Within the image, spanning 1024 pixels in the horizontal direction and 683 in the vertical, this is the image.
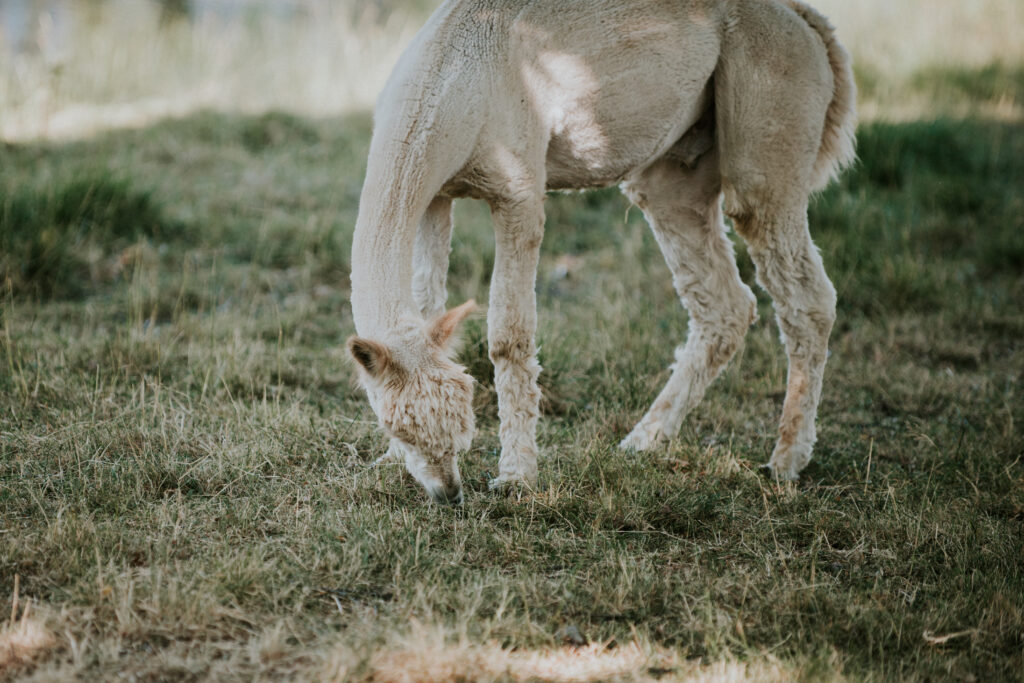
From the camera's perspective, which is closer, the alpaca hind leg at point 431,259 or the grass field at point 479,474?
the grass field at point 479,474

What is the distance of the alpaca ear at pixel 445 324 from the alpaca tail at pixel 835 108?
2.28 meters

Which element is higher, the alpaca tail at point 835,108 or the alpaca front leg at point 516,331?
the alpaca tail at point 835,108

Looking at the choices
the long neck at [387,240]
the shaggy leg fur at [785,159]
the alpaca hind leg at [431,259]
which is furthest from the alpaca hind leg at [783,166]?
the long neck at [387,240]

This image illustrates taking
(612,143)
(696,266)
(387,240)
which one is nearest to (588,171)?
(612,143)

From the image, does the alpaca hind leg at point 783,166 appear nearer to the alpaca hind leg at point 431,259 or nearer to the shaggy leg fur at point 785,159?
the shaggy leg fur at point 785,159

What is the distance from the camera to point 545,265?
22.5 ft

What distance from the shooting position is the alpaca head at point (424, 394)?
3146 millimetres

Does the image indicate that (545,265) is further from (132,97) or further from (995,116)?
(995,116)

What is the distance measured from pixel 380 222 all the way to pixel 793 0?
2440mm

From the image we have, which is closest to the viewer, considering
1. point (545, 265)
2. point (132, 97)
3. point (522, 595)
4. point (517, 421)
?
point (522, 595)

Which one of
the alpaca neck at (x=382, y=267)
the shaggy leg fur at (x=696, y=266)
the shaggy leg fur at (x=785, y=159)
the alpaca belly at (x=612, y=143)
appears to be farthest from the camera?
the shaggy leg fur at (x=696, y=266)

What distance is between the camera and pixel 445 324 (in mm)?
3250

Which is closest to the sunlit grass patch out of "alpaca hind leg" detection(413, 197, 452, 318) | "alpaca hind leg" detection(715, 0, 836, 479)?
"alpaca hind leg" detection(413, 197, 452, 318)

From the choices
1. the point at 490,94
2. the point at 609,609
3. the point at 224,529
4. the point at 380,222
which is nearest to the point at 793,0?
the point at 490,94
